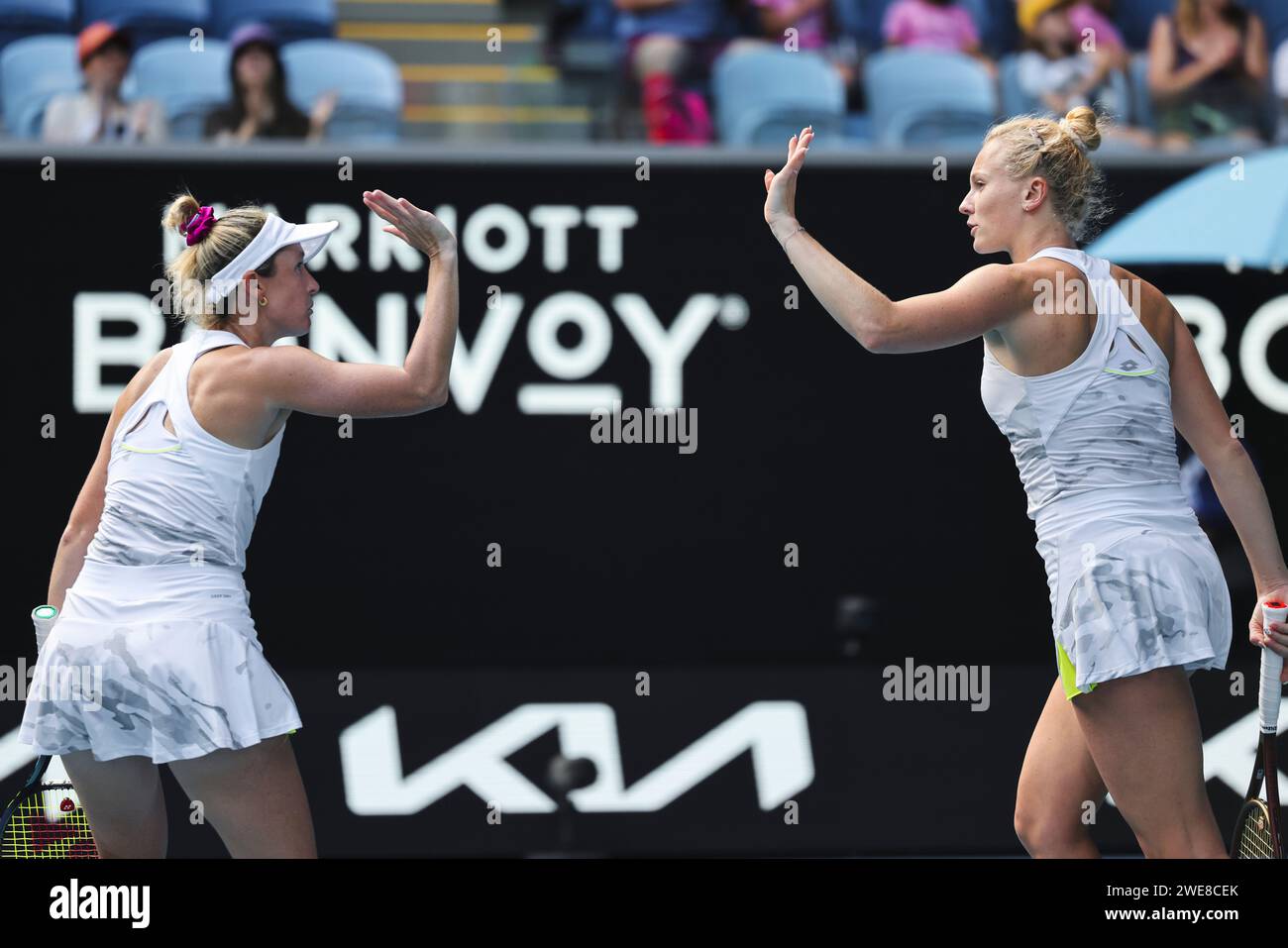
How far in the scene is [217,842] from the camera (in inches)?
214

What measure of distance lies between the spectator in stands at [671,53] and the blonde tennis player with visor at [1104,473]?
300 centimetres

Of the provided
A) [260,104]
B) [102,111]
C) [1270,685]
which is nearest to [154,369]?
[1270,685]

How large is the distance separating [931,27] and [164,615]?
5051 millimetres

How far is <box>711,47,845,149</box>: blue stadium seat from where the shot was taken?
6438 mm

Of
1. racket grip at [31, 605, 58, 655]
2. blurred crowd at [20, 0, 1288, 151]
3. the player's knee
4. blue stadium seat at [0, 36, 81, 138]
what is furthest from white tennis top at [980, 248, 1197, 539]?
blue stadium seat at [0, 36, 81, 138]

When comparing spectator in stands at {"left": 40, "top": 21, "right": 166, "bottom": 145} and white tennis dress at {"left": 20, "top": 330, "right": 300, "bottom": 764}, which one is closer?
white tennis dress at {"left": 20, "top": 330, "right": 300, "bottom": 764}

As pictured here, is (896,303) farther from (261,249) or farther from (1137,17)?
(1137,17)

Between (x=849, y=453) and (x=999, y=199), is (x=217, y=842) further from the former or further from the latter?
(x=999, y=199)

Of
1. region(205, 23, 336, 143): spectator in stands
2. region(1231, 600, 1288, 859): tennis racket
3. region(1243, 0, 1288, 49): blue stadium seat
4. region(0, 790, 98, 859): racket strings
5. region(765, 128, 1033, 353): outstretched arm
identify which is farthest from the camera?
region(1243, 0, 1288, 49): blue stadium seat

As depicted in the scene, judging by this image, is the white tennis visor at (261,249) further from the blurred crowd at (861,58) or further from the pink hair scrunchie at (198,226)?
the blurred crowd at (861,58)

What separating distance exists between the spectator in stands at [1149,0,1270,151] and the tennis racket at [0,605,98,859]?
14.2 feet

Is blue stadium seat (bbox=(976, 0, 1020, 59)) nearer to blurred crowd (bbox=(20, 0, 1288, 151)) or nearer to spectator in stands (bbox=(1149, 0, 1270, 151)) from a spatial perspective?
blurred crowd (bbox=(20, 0, 1288, 151))

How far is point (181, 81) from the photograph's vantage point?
6.21 metres
